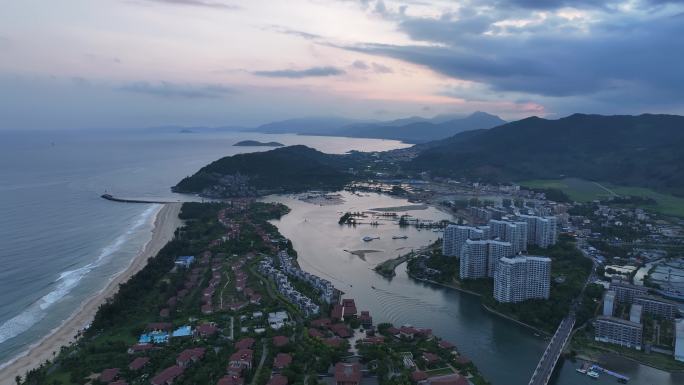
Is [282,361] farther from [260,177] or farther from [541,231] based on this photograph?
[260,177]

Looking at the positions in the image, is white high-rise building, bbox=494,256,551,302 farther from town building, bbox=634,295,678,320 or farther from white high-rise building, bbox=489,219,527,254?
white high-rise building, bbox=489,219,527,254

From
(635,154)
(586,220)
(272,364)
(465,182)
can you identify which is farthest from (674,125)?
(272,364)

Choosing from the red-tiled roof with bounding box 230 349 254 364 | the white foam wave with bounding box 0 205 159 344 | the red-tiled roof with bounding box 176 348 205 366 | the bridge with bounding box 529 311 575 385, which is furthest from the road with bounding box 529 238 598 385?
the white foam wave with bounding box 0 205 159 344

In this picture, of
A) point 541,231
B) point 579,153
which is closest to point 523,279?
point 541,231

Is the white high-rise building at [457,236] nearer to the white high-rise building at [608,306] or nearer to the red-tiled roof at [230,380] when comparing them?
the white high-rise building at [608,306]

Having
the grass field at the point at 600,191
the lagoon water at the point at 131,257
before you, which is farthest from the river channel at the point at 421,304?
the grass field at the point at 600,191

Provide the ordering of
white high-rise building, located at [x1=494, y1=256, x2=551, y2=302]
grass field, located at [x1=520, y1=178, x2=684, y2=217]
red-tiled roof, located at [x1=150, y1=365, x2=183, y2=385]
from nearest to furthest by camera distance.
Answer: red-tiled roof, located at [x1=150, y1=365, x2=183, y2=385], white high-rise building, located at [x1=494, y1=256, x2=551, y2=302], grass field, located at [x1=520, y1=178, x2=684, y2=217]
